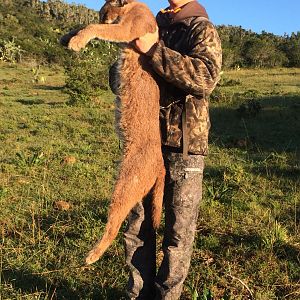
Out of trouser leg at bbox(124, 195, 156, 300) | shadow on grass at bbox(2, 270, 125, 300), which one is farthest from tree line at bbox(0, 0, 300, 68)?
trouser leg at bbox(124, 195, 156, 300)

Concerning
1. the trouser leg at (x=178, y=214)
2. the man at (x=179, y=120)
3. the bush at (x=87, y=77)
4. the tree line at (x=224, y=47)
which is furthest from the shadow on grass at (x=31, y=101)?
the trouser leg at (x=178, y=214)

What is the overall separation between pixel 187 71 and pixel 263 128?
10216 mm

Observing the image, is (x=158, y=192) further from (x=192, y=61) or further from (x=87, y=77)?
(x=87, y=77)

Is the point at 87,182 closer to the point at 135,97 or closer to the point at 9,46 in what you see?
the point at 9,46

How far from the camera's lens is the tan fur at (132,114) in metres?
2.83

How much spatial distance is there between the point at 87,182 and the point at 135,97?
5.04 metres

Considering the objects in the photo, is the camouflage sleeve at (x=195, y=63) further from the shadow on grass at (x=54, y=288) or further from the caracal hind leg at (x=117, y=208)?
the shadow on grass at (x=54, y=288)

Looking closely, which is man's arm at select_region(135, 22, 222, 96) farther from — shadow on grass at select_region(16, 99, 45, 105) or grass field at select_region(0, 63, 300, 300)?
shadow on grass at select_region(16, 99, 45, 105)

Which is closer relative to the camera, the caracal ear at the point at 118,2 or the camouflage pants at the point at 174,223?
the caracal ear at the point at 118,2

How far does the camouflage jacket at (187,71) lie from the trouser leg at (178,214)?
0.13 meters

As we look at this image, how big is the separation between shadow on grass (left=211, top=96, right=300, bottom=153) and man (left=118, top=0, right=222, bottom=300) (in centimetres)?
720

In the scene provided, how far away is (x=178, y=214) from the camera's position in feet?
10.9

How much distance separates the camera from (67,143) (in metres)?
10.8

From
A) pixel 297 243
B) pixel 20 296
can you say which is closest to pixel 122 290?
pixel 20 296
